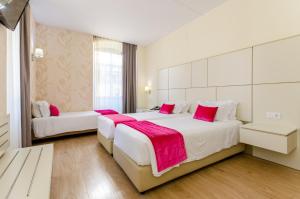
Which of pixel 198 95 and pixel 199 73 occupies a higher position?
pixel 199 73

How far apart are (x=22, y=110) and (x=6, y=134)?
1.31 meters

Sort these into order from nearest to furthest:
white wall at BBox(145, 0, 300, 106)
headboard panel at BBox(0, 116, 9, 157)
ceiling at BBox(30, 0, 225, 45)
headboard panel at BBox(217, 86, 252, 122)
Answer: headboard panel at BBox(0, 116, 9, 157)
white wall at BBox(145, 0, 300, 106)
headboard panel at BBox(217, 86, 252, 122)
ceiling at BBox(30, 0, 225, 45)

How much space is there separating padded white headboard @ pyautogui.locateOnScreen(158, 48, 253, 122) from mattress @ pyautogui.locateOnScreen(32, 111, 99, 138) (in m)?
2.41

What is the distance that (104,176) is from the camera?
2066 millimetres

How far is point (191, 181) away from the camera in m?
1.95

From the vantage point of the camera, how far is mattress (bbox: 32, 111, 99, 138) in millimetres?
3324

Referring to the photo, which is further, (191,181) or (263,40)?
(263,40)

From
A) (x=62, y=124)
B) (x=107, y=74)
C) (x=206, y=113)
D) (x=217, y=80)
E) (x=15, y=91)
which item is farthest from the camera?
(x=107, y=74)

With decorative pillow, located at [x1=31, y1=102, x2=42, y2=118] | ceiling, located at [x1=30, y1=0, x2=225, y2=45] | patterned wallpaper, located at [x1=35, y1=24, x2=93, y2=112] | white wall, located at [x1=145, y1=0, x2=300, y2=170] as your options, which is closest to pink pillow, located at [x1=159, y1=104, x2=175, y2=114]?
white wall, located at [x1=145, y1=0, x2=300, y2=170]

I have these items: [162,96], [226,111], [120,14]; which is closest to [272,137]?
[226,111]

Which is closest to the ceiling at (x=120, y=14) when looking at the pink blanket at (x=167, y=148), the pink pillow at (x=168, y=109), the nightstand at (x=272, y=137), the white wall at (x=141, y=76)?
the white wall at (x=141, y=76)

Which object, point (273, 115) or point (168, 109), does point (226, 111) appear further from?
point (168, 109)

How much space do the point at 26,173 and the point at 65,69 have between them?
3823mm

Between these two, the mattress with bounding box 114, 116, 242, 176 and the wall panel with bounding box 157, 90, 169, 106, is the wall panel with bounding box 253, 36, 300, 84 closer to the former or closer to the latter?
the mattress with bounding box 114, 116, 242, 176
